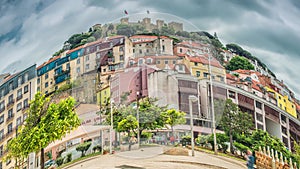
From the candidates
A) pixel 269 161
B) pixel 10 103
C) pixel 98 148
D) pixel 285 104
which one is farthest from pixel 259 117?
pixel 10 103

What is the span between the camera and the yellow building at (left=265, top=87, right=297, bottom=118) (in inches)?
602

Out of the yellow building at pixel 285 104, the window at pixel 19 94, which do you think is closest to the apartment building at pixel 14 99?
the window at pixel 19 94

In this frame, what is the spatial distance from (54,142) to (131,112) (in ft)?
15.3

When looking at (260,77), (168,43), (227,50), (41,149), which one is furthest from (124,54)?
(260,77)

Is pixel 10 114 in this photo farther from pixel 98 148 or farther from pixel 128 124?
pixel 128 124

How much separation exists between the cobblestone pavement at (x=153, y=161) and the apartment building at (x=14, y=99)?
243 inches

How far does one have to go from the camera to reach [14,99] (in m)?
17.0

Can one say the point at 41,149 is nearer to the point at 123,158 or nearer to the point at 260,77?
the point at 123,158

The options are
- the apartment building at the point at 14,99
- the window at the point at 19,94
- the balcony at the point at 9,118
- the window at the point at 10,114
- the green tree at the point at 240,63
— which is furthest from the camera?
the window at the point at 19,94

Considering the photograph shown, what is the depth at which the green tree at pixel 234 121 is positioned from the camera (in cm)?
1188

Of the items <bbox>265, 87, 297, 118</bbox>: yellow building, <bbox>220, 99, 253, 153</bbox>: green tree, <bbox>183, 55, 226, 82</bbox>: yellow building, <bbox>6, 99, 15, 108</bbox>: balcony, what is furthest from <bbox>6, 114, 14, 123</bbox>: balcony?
<bbox>183, 55, 226, 82</bbox>: yellow building

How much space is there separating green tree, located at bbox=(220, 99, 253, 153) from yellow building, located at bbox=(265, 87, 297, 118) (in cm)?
240

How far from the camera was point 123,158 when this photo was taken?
9188 mm

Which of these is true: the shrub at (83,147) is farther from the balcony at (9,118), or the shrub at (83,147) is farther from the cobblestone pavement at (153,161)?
the balcony at (9,118)
